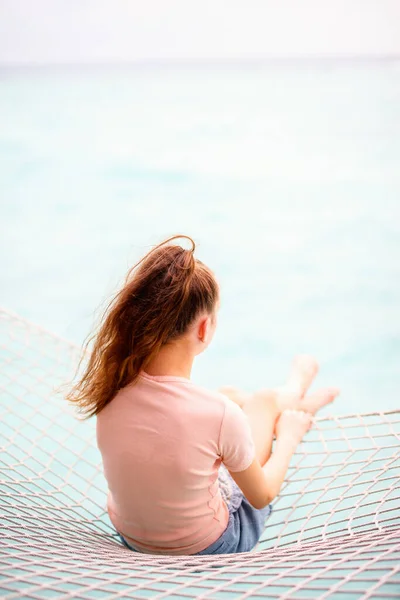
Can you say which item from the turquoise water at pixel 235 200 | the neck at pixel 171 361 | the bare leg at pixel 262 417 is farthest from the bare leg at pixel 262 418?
the turquoise water at pixel 235 200

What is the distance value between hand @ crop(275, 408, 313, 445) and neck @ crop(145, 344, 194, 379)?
15.3 inches

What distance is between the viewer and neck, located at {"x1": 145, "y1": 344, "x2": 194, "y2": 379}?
0.96 metres

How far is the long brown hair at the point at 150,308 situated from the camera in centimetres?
93

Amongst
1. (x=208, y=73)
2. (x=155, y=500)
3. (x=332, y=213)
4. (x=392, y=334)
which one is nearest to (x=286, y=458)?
(x=155, y=500)

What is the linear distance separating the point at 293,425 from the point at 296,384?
195 mm

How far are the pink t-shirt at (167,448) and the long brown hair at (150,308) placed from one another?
0.03 meters

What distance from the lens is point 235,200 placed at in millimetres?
3854

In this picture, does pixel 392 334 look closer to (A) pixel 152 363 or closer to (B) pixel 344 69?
(A) pixel 152 363

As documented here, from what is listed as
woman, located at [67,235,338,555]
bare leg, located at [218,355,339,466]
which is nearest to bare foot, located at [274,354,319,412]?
bare leg, located at [218,355,339,466]

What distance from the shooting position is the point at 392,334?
2658mm

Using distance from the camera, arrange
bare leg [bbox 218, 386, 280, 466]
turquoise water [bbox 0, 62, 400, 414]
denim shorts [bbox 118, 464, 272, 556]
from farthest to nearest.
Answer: turquoise water [bbox 0, 62, 400, 414], bare leg [bbox 218, 386, 280, 466], denim shorts [bbox 118, 464, 272, 556]

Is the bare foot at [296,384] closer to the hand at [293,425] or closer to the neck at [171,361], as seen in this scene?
the hand at [293,425]

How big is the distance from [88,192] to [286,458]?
300cm

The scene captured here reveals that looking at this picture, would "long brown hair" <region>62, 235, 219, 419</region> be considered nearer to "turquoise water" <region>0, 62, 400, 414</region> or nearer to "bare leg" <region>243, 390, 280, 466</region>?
"bare leg" <region>243, 390, 280, 466</region>
